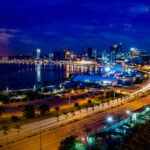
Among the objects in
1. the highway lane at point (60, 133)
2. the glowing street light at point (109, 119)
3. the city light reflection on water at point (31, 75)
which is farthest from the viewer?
the city light reflection on water at point (31, 75)

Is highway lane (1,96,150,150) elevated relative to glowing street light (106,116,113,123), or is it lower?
lower

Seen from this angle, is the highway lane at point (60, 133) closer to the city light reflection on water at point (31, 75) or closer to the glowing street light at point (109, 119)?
the glowing street light at point (109, 119)

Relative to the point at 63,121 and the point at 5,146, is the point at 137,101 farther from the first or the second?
the point at 5,146

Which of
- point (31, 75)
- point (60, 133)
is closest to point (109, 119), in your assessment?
point (60, 133)

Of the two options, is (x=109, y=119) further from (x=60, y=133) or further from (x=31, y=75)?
(x=31, y=75)

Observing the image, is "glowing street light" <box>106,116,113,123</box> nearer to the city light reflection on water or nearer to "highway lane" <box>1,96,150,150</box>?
"highway lane" <box>1,96,150,150</box>

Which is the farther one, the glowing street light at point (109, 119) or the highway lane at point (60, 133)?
the glowing street light at point (109, 119)

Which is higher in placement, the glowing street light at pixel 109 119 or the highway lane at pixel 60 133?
the glowing street light at pixel 109 119

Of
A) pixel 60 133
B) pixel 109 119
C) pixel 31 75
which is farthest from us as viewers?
pixel 31 75

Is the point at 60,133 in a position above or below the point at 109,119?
below

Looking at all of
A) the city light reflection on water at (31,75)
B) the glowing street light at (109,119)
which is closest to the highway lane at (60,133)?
the glowing street light at (109,119)

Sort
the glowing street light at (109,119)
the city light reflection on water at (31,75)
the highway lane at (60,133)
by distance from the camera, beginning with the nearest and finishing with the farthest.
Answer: the highway lane at (60,133), the glowing street light at (109,119), the city light reflection on water at (31,75)

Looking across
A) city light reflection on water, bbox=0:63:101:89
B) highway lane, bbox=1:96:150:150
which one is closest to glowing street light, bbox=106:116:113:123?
highway lane, bbox=1:96:150:150
